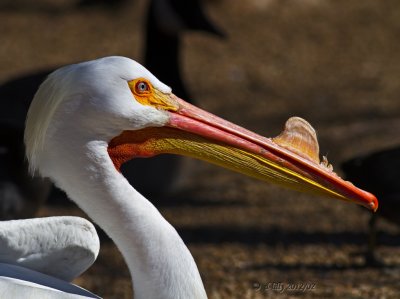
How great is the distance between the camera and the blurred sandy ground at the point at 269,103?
499cm

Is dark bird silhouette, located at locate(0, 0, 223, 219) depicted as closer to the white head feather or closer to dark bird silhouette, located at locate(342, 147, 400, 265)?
dark bird silhouette, located at locate(342, 147, 400, 265)

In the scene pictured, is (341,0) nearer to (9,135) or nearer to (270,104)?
(270,104)

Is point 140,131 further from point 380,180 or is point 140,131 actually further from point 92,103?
point 380,180

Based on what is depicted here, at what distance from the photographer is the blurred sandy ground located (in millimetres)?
4992

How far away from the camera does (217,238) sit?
220 inches

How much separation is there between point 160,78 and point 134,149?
12.6ft

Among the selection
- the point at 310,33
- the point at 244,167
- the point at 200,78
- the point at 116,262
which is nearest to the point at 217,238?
the point at 116,262

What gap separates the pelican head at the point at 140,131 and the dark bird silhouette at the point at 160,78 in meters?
2.00

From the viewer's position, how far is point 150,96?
292cm

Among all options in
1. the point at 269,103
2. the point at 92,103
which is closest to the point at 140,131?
the point at 92,103

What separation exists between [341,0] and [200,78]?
8.52 feet

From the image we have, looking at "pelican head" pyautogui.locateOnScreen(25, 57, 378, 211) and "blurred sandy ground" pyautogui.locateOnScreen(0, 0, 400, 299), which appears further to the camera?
"blurred sandy ground" pyautogui.locateOnScreen(0, 0, 400, 299)

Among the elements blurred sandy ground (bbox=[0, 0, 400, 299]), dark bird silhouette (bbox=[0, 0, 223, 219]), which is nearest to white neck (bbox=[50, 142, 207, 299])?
blurred sandy ground (bbox=[0, 0, 400, 299])

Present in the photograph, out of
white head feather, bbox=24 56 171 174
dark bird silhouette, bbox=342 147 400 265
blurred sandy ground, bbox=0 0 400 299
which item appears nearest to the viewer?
white head feather, bbox=24 56 171 174
